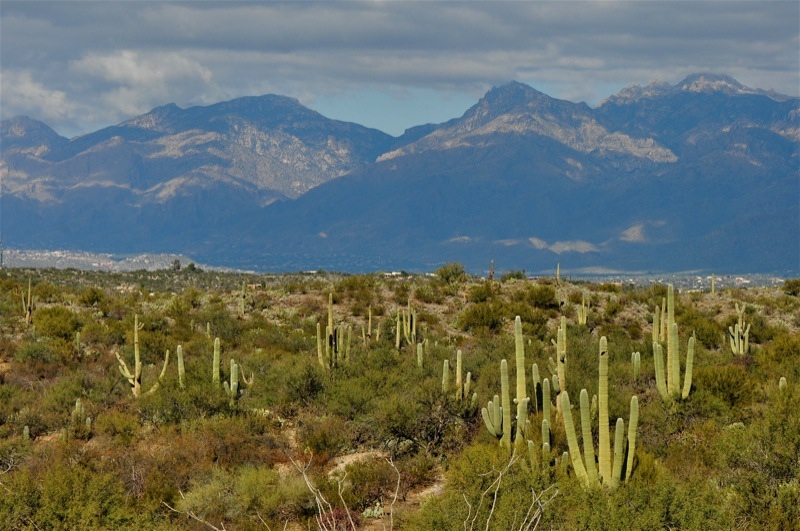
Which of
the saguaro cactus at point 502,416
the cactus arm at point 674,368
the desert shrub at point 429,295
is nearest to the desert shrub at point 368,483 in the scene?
the saguaro cactus at point 502,416

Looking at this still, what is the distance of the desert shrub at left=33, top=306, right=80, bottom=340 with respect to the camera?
31.5 metres

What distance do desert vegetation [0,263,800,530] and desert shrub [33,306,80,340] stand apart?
0.08m

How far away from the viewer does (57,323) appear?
105 ft

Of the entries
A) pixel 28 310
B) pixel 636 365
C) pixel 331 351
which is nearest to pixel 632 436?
pixel 636 365

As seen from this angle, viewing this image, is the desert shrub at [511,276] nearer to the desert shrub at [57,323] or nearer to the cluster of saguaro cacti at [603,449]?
the desert shrub at [57,323]

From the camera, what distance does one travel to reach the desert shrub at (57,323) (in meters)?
31.5

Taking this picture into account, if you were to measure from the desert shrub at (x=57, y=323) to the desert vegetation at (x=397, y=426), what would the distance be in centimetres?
8

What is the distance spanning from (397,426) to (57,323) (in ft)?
52.1

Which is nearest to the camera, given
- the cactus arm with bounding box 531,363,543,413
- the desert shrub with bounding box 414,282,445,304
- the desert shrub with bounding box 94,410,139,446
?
the cactus arm with bounding box 531,363,543,413

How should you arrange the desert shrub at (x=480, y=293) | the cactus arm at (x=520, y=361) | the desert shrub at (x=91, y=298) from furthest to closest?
the desert shrub at (x=480, y=293) < the desert shrub at (x=91, y=298) < the cactus arm at (x=520, y=361)

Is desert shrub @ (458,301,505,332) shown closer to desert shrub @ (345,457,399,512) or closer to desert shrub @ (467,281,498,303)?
desert shrub @ (467,281,498,303)

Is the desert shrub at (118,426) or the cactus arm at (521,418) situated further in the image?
the desert shrub at (118,426)

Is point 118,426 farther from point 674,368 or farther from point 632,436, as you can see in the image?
point 674,368

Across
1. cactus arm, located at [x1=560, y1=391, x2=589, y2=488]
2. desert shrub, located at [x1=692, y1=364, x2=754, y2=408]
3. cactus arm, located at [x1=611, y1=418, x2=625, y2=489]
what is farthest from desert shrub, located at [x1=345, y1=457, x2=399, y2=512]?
desert shrub, located at [x1=692, y1=364, x2=754, y2=408]
